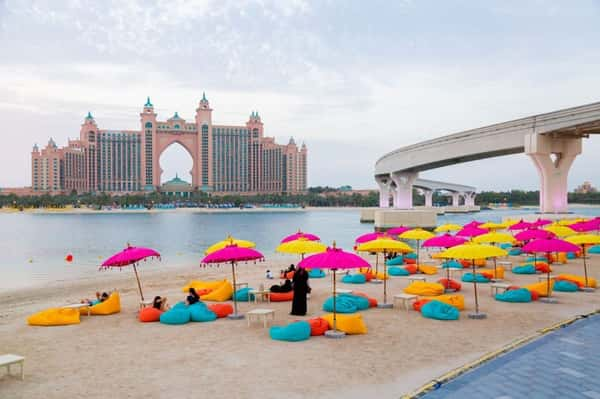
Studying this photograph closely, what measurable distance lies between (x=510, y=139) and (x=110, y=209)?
128607 mm

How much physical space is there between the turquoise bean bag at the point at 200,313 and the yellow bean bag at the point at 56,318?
261 cm

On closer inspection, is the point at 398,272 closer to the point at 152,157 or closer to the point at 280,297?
the point at 280,297

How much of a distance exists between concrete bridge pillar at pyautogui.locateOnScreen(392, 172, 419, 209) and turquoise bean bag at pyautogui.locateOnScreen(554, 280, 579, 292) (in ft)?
152

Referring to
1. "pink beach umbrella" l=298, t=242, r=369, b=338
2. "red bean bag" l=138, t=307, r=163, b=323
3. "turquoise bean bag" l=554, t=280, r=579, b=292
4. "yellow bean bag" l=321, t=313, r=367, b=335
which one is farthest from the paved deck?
"red bean bag" l=138, t=307, r=163, b=323

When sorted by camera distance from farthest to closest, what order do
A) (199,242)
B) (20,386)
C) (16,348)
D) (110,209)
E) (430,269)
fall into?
(110,209) → (199,242) → (430,269) → (16,348) → (20,386)

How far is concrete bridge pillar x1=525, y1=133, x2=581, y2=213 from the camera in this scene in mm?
35156

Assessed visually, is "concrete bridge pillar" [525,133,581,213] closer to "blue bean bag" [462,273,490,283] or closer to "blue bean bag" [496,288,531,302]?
"blue bean bag" [462,273,490,283]

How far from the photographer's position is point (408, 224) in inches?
2411

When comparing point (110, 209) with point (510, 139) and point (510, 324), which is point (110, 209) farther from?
point (510, 324)

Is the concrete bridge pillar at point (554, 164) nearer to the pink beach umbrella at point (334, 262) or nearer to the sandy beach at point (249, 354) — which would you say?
the sandy beach at point (249, 354)

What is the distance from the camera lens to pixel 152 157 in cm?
17475

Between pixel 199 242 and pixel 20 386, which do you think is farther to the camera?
pixel 199 242

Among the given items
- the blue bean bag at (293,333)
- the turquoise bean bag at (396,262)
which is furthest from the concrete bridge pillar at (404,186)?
the blue bean bag at (293,333)

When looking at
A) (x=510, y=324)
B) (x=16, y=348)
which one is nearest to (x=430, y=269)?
(x=510, y=324)
